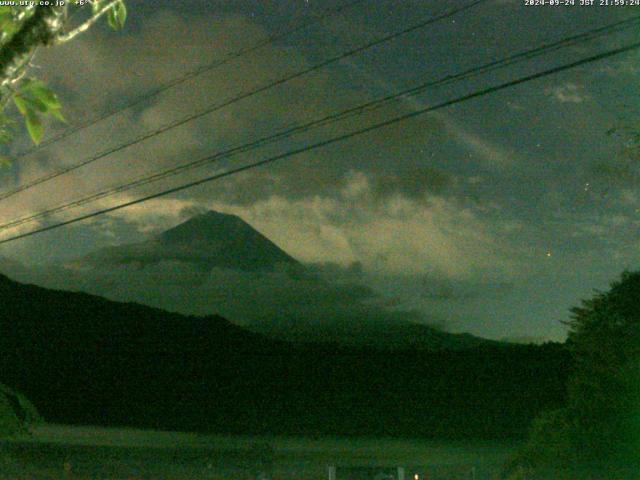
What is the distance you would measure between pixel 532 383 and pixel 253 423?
11150 millimetres

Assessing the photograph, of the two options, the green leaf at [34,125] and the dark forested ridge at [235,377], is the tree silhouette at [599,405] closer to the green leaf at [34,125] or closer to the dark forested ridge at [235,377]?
the dark forested ridge at [235,377]

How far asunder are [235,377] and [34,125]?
1169 inches

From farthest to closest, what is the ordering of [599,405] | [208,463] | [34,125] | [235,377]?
[235,377]
[208,463]
[599,405]
[34,125]

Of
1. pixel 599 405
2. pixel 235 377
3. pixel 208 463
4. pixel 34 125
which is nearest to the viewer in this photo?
pixel 34 125

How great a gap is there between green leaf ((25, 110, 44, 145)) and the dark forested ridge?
746 inches

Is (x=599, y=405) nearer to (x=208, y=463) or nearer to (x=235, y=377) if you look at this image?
(x=208, y=463)

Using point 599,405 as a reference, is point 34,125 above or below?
above

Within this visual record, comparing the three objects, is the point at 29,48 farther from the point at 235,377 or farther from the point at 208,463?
the point at 235,377

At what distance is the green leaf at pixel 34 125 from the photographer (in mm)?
2713

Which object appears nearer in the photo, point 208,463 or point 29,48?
point 29,48

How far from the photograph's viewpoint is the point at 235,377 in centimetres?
3170

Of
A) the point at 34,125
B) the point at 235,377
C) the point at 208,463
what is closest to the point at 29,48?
the point at 34,125

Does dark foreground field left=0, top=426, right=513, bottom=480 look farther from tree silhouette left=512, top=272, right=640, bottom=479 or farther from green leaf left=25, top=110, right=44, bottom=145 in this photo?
green leaf left=25, top=110, right=44, bottom=145

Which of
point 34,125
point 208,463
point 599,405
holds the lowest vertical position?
point 208,463
